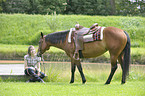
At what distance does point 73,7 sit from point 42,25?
632cm

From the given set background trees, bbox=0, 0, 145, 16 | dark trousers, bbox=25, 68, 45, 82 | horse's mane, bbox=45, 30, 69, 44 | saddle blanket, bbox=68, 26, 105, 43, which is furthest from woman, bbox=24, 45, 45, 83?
background trees, bbox=0, 0, 145, 16

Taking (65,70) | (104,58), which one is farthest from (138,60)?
(65,70)

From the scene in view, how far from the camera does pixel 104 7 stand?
914 inches

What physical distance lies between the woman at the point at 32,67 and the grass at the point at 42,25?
797 centimetres

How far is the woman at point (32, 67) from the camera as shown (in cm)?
618

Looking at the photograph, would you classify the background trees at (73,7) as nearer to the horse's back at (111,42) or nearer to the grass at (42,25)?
the grass at (42,25)

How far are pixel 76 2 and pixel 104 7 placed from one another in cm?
337

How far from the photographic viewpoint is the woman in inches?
243

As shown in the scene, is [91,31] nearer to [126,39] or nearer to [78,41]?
[78,41]

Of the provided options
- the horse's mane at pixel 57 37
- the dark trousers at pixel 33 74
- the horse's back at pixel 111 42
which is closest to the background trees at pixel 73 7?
the horse's mane at pixel 57 37

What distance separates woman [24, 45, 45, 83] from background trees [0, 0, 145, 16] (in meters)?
13.2

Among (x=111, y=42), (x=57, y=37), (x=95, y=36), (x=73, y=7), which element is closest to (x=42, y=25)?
(x=73, y=7)

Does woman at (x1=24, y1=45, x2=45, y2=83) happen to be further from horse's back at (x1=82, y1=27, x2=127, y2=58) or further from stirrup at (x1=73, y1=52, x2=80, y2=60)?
horse's back at (x1=82, y1=27, x2=127, y2=58)

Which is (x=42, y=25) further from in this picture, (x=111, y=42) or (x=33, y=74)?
(x=111, y=42)
